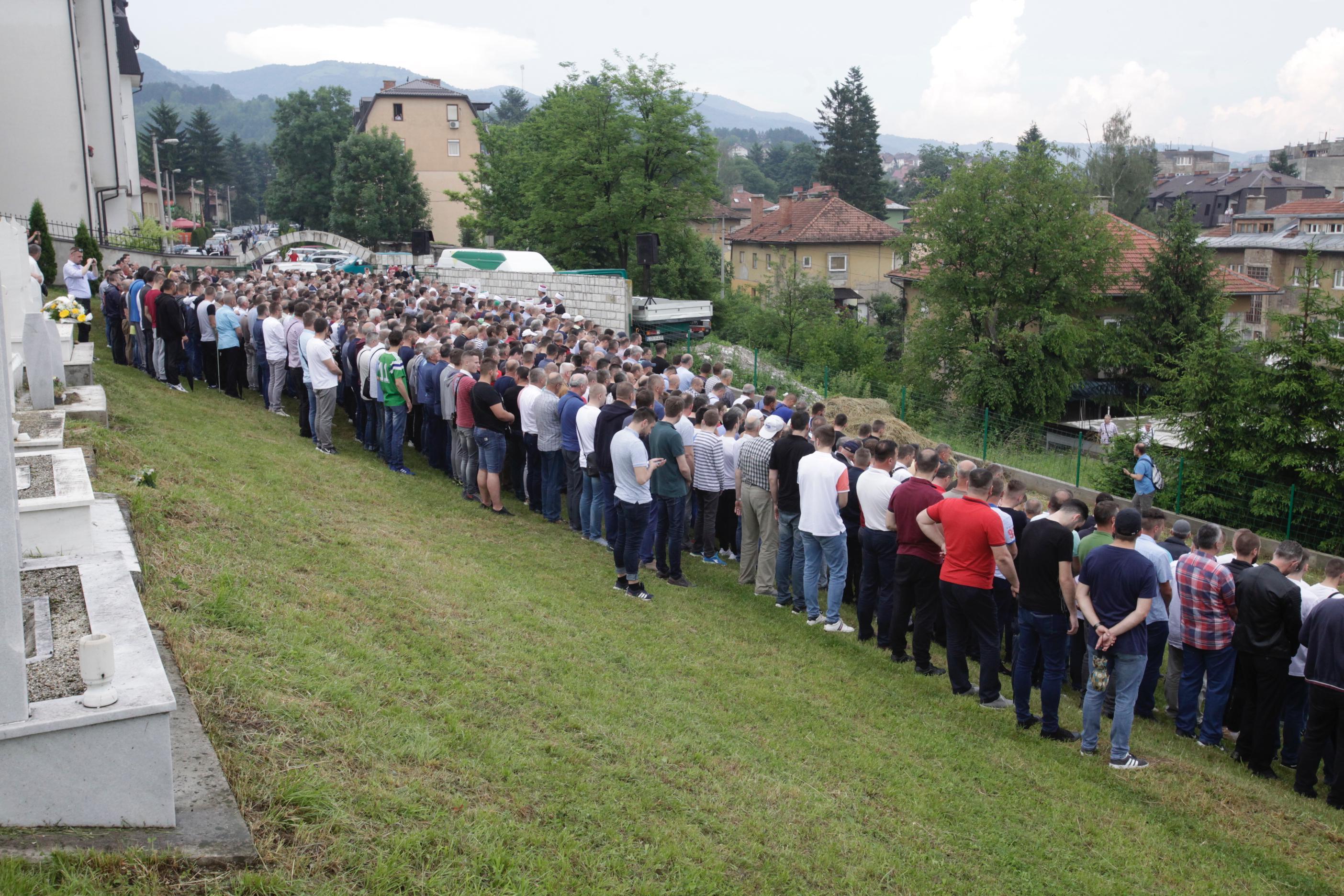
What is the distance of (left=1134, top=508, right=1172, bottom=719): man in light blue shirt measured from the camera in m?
7.66

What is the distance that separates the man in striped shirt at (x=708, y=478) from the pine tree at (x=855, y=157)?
7045 centimetres

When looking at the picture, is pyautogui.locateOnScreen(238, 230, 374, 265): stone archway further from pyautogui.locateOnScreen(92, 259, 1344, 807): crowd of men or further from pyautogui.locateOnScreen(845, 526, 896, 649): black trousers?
pyautogui.locateOnScreen(845, 526, 896, 649): black trousers

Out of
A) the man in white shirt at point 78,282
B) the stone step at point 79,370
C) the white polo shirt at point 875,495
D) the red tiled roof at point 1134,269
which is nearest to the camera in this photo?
the white polo shirt at point 875,495

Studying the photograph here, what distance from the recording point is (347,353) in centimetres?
1353

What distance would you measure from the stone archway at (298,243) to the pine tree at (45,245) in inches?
754

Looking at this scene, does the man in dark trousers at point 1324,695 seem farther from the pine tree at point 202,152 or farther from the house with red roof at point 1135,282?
the pine tree at point 202,152

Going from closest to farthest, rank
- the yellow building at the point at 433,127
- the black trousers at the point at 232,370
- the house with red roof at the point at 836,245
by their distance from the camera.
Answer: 1. the black trousers at the point at 232,370
2. the house with red roof at the point at 836,245
3. the yellow building at the point at 433,127

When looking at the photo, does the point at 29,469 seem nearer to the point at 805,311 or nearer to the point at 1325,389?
the point at 1325,389

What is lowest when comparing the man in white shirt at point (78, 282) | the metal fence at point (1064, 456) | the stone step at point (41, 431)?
the metal fence at point (1064, 456)

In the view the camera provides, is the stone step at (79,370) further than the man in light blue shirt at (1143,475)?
No

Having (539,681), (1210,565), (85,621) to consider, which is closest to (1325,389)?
(1210,565)

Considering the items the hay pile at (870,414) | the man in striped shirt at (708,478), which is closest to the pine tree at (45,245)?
the hay pile at (870,414)

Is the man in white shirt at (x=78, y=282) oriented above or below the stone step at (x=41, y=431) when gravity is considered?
above

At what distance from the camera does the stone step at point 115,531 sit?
5840 millimetres
